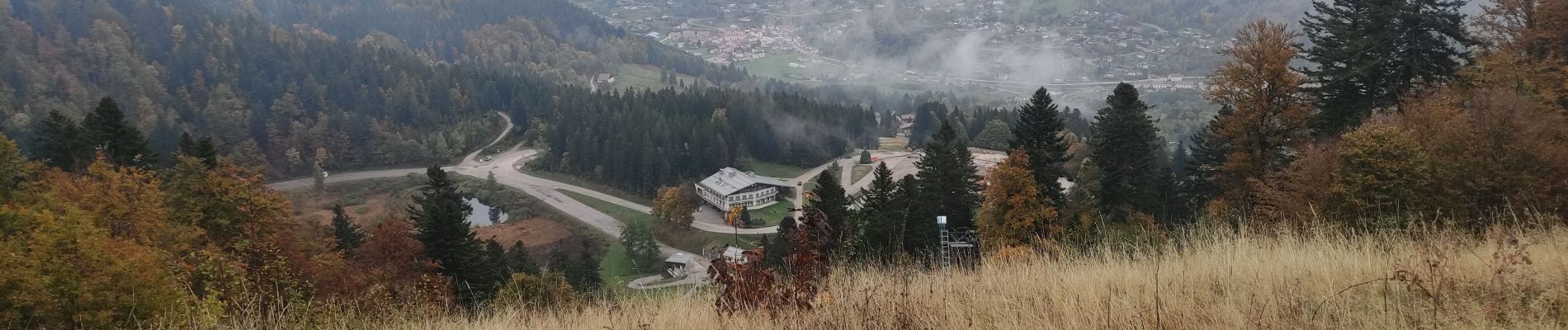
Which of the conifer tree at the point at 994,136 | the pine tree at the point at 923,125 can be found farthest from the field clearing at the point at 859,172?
the pine tree at the point at 923,125

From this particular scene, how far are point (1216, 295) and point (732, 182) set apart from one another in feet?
158

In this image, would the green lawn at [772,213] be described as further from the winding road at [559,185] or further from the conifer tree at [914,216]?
the conifer tree at [914,216]

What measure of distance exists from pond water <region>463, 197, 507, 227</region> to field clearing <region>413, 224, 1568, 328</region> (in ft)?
169

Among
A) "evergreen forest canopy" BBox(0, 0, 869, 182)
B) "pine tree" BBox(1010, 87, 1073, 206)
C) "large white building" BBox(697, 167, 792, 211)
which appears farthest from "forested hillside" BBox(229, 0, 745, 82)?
"pine tree" BBox(1010, 87, 1073, 206)

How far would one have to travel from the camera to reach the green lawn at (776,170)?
196 feet

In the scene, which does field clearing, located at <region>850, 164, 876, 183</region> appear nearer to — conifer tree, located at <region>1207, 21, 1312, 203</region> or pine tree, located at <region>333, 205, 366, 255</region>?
pine tree, located at <region>333, 205, 366, 255</region>

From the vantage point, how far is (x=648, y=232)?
40562mm

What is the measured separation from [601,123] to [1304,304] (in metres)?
68.5

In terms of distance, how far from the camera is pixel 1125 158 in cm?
2205

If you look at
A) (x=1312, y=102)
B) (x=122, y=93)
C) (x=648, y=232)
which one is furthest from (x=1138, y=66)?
(x=122, y=93)

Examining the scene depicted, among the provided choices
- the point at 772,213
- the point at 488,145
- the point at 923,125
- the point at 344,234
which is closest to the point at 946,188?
the point at 344,234

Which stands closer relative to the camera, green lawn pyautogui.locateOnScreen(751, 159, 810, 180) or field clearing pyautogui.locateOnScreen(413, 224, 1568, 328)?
field clearing pyautogui.locateOnScreen(413, 224, 1568, 328)

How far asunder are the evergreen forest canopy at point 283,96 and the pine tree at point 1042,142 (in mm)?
41065

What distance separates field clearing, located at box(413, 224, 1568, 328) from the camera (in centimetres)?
351
